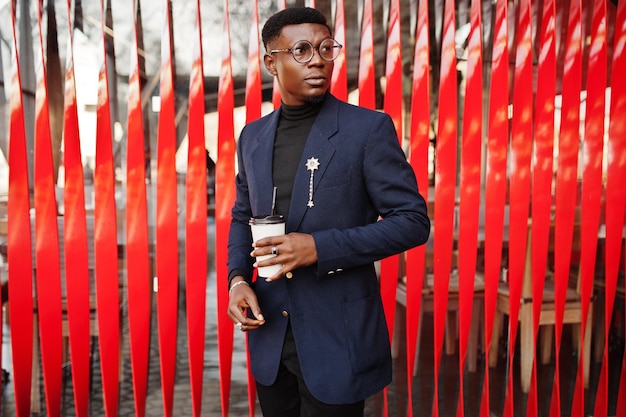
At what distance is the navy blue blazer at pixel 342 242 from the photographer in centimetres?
146

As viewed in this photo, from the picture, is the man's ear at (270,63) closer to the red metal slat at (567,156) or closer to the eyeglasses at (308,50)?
the eyeglasses at (308,50)

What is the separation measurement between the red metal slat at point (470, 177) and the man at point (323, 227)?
104 centimetres

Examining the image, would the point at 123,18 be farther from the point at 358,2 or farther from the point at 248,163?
the point at 248,163

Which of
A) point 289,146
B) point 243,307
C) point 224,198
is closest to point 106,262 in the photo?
point 224,198

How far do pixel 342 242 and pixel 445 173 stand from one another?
124cm

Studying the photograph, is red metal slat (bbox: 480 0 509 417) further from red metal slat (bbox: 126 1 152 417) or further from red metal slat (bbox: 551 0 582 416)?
red metal slat (bbox: 126 1 152 417)

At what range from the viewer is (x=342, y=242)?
144 cm

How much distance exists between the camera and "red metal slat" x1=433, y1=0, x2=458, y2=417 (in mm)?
2492

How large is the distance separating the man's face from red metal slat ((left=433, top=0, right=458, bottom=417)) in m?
1.08

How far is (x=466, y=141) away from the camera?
2.52 m

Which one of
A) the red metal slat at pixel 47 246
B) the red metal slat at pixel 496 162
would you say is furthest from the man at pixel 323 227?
the red metal slat at pixel 47 246

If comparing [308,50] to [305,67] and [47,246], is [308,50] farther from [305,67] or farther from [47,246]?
[47,246]

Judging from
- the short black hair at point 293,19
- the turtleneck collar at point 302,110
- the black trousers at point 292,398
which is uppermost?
the short black hair at point 293,19

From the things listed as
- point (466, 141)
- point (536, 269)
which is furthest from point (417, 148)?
point (536, 269)
